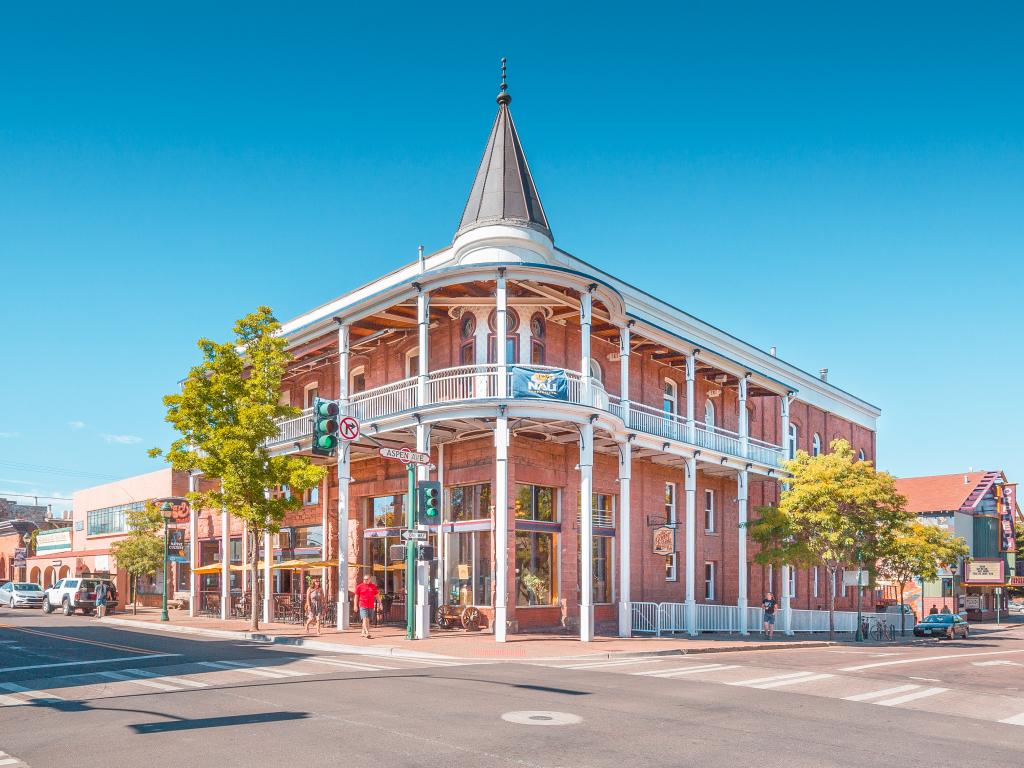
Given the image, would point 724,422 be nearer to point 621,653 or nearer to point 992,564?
point 621,653

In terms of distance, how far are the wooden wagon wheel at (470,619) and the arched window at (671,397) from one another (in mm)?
11906

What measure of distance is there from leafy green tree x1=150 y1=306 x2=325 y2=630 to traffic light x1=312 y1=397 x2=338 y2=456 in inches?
439

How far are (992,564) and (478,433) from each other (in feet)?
173

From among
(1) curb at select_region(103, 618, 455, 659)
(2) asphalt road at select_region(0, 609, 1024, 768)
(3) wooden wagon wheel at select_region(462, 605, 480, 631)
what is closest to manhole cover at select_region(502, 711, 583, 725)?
(2) asphalt road at select_region(0, 609, 1024, 768)

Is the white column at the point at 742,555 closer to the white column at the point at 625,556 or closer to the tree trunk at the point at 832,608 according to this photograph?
the tree trunk at the point at 832,608

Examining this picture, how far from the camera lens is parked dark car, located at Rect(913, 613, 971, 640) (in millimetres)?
41219

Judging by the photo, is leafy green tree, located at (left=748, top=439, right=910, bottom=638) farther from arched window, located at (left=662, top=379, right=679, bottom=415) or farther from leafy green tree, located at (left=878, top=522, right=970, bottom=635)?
leafy green tree, located at (left=878, top=522, right=970, bottom=635)

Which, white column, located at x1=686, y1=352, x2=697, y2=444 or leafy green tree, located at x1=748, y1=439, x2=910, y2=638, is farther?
leafy green tree, located at x1=748, y1=439, x2=910, y2=638

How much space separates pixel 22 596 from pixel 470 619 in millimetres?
33126

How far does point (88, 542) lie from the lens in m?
58.5

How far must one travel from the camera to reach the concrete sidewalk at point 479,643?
20441 millimetres

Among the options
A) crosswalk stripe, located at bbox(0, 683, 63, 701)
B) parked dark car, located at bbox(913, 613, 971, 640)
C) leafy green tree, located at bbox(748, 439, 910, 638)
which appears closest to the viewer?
crosswalk stripe, located at bbox(0, 683, 63, 701)

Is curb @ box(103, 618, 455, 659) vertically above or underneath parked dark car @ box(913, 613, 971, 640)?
above

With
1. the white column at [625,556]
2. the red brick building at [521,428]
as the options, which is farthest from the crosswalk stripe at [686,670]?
the white column at [625,556]
